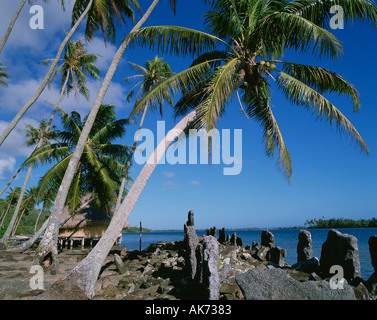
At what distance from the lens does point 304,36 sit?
6.41 m

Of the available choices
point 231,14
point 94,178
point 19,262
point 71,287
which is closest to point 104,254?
point 71,287

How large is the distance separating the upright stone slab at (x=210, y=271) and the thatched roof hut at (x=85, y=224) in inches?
705

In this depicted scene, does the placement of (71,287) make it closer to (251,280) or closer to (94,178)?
(251,280)

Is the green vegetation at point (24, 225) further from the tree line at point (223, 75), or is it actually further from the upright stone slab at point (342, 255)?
the upright stone slab at point (342, 255)

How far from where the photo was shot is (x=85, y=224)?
2077 cm

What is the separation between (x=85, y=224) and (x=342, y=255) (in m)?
19.4

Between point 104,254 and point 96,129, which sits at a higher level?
point 96,129

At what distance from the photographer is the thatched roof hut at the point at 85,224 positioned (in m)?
20.5

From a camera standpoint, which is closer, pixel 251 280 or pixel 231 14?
pixel 251 280

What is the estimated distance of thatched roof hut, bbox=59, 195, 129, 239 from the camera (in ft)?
67.3

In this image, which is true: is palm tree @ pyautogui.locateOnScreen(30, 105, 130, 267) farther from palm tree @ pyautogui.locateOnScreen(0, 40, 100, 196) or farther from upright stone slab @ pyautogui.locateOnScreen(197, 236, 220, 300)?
upright stone slab @ pyautogui.locateOnScreen(197, 236, 220, 300)

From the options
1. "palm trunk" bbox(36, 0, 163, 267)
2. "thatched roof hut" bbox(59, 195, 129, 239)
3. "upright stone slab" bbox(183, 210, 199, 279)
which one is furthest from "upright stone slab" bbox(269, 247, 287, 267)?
"thatched roof hut" bbox(59, 195, 129, 239)

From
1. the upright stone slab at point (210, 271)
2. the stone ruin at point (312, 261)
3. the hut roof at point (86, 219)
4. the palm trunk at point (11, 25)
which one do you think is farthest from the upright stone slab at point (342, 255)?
the hut roof at point (86, 219)
